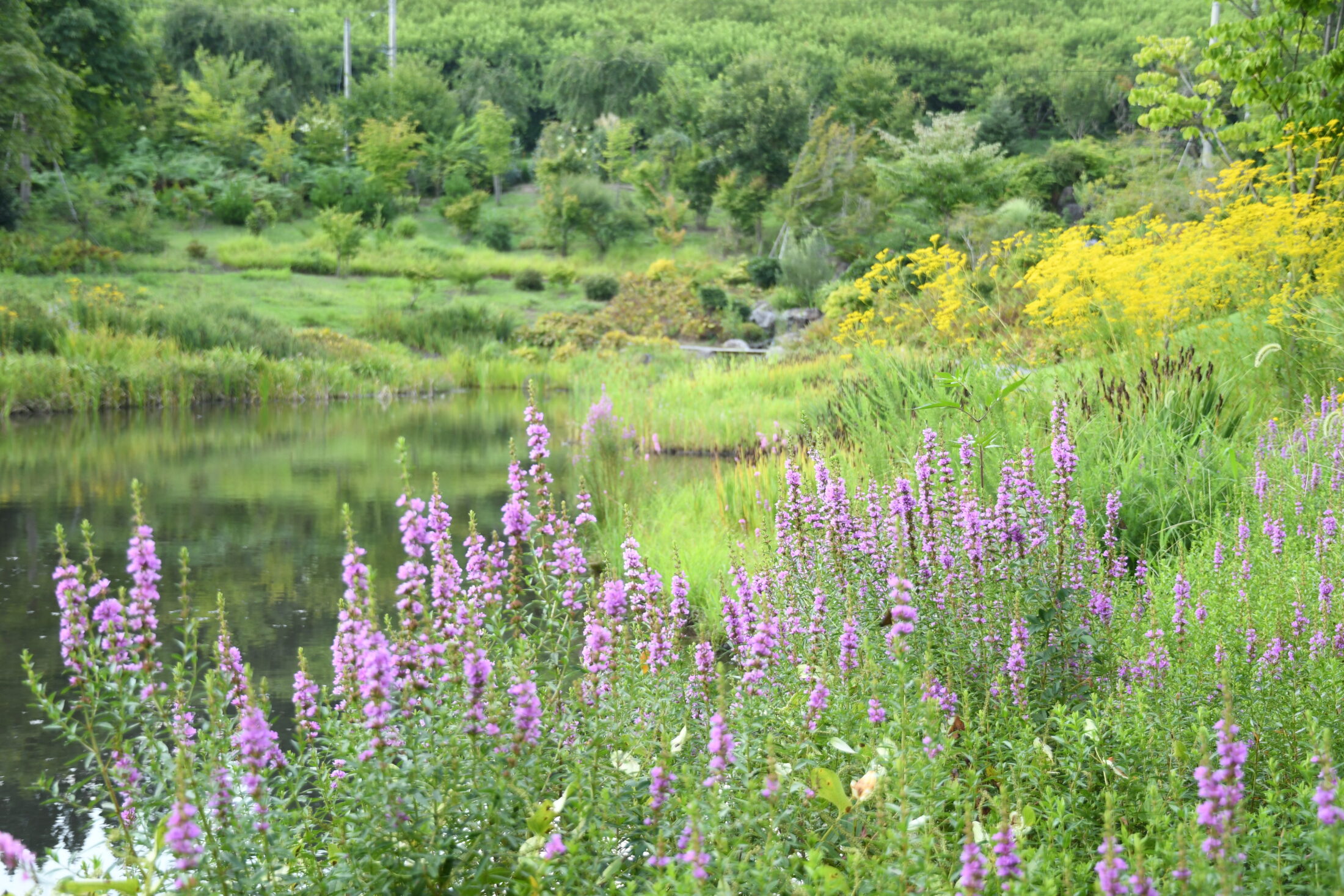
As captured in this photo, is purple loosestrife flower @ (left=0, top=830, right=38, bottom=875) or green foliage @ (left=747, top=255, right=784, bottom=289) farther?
green foliage @ (left=747, top=255, right=784, bottom=289)

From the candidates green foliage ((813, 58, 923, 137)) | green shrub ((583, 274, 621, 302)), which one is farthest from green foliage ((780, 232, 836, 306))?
green foliage ((813, 58, 923, 137))

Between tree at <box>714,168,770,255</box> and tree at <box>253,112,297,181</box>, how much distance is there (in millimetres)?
11407

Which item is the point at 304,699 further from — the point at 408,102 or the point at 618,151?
the point at 408,102

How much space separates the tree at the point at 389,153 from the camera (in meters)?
29.4

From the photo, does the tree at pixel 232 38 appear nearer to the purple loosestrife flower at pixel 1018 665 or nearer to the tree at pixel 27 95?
the tree at pixel 27 95

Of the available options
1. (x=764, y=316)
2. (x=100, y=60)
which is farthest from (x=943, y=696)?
(x=100, y=60)

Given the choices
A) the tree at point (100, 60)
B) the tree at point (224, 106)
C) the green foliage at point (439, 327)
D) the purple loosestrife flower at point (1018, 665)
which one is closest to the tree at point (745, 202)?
the green foliage at point (439, 327)

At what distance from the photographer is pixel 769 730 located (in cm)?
191

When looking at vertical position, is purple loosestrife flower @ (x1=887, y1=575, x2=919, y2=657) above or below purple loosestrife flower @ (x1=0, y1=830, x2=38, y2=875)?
above

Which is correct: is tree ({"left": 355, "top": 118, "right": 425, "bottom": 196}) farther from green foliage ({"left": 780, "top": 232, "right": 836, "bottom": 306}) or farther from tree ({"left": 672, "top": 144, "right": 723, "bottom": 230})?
green foliage ({"left": 780, "top": 232, "right": 836, "bottom": 306})

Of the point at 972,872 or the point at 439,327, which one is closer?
the point at 972,872

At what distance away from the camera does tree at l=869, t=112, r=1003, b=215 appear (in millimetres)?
21719

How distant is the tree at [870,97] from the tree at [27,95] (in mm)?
21768

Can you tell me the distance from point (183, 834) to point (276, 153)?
2986 cm
